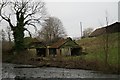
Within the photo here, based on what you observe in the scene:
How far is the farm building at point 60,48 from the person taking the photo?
173 ft

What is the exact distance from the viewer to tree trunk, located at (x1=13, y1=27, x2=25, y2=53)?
1917 inches

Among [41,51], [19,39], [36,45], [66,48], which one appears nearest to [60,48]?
[66,48]

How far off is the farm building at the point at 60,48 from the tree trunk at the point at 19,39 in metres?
4.30

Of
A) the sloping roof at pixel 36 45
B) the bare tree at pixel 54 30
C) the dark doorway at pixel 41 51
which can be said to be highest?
the bare tree at pixel 54 30

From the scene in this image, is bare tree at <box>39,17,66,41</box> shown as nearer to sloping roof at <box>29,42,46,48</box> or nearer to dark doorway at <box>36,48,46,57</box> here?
sloping roof at <box>29,42,46,48</box>

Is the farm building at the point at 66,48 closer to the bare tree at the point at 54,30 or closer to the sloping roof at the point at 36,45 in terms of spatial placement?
the sloping roof at the point at 36,45

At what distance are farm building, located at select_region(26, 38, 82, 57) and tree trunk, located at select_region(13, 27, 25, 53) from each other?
4301 millimetres

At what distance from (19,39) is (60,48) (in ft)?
30.1

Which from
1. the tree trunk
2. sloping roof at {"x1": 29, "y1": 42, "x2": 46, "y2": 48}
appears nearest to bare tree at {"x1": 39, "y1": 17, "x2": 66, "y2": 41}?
sloping roof at {"x1": 29, "y1": 42, "x2": 46, "y2": 48}

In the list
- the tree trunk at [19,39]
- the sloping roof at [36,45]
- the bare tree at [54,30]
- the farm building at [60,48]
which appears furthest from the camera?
the bare tree at [54,30]

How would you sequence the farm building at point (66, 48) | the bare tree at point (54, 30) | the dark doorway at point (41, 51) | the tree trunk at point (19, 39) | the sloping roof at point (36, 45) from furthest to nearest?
1. the bare tree at point (54, 30)
2. the sloping roof at point (36, 45)
3. the dark doorway at point (41, 51)
4. the farm building at point (66, 48)
5. the tree trunk at point (19, 39)

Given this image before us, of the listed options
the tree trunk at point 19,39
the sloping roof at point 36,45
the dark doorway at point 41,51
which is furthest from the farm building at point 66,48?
the tree trunk at point 19,39

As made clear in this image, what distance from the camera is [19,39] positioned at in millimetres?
49094

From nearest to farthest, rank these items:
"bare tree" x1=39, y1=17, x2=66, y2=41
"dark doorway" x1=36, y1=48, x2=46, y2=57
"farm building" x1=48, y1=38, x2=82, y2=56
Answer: "farm building" x1=48, y1=38, x2=82, y2=56
"dark doorway" x1=36, y1=48, x2=46, y2=57
"bare tree" x1=39, y1=17, x2=66, y2=41
